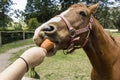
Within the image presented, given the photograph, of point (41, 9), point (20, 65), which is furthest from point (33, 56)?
point (41, 9)

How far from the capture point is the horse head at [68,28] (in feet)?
9.70

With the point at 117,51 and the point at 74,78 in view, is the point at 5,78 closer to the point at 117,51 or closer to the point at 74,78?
→ the point at 117,51

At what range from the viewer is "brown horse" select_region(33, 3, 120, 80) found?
3.24 metres

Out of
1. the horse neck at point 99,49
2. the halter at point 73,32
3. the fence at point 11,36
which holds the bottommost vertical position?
the fence at point 11,36

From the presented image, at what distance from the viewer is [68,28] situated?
3.38m

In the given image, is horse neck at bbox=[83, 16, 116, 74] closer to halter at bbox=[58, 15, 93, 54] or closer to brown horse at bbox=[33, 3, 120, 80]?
brown horse at bbox=[33, 3, 120, 80]

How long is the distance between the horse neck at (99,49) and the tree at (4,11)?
2864 cm

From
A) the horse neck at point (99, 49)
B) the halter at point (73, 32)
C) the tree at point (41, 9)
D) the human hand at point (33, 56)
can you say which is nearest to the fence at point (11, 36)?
the horse neck at point (99, 49)

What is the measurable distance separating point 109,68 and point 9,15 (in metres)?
33.0

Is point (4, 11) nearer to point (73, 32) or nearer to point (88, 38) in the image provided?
point (88, 38)

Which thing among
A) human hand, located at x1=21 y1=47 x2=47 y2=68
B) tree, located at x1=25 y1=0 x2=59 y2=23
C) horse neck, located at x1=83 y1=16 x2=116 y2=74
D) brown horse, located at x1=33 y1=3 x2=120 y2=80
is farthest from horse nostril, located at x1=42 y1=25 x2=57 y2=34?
tree, located at x1=25 y1=0 x2=59 y2=23

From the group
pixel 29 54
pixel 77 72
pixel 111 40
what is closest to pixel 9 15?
pixel 77 72

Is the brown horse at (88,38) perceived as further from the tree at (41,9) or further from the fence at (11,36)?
the tree at (41,9)

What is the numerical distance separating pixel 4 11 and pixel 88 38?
1207 inches
